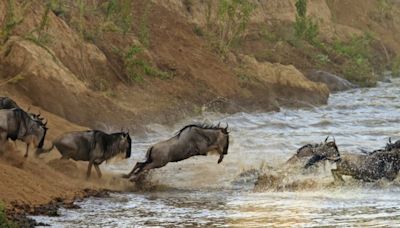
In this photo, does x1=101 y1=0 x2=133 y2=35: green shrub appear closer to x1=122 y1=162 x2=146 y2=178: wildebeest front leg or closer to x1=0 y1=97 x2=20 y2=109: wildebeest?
x1=0 y1=97 x2=20 y2=109: wildebeest

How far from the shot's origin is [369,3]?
55.2 m

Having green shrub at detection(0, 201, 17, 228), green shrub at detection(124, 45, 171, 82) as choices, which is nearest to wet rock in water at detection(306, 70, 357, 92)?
green shrub at detection(124, 45, 171, 82)

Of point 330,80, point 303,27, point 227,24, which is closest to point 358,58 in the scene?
point 303,27

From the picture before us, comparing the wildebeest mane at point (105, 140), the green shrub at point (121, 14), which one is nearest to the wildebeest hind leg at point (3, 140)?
the wildebeest mane at point (105, 140)

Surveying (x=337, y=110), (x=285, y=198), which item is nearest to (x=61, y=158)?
(x=285, y=198)

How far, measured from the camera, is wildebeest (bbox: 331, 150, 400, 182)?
14.3 meters

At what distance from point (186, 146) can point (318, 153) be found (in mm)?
2197

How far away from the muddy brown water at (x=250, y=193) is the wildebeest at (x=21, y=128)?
1.57m

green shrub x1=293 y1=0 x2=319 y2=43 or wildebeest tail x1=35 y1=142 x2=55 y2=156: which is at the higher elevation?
green shrub x1=293 y1=0 x2=319 y2=43

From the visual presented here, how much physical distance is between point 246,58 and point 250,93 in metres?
3.64

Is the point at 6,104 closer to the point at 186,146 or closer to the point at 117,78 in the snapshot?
the point at 186,146

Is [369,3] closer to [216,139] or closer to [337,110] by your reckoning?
[337,110]

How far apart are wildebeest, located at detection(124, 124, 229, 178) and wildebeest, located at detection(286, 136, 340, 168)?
1.30 m

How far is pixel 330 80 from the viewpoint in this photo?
34719 mm
